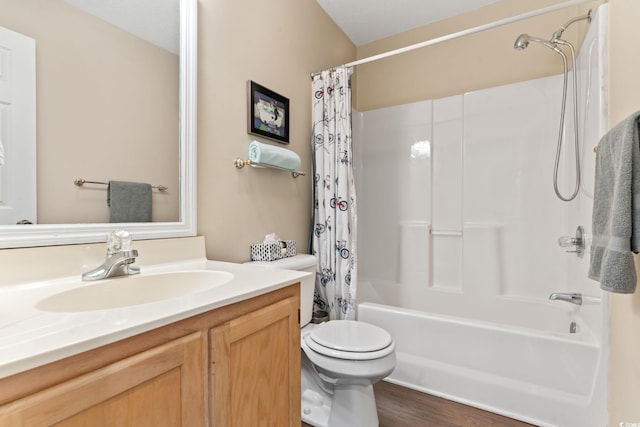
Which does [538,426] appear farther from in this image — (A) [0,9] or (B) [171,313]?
(A) [0,9]

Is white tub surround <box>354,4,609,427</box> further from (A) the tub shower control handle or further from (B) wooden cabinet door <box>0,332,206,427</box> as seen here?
(B) wooden cabinet door <box>0,332,206,427</box>

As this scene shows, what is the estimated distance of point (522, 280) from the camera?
2.07 metres

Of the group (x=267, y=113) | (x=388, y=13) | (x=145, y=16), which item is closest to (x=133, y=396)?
(x=145, y=16)

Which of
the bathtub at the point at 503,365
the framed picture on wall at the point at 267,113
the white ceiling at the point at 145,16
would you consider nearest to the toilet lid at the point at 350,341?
the bathtub at the point at 503,365

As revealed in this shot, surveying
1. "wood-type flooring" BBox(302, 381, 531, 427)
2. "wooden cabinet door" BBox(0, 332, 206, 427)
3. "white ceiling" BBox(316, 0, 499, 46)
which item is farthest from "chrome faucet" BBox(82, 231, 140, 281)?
"white ceiling" BBox(316, 0, 499, 46)

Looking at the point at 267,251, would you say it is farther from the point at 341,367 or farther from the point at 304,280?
the point at 341,367

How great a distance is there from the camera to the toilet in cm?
125

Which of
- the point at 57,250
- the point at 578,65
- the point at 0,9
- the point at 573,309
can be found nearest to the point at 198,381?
the point at 57,250

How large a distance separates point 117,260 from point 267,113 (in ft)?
3.50

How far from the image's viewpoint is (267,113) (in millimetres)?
1656

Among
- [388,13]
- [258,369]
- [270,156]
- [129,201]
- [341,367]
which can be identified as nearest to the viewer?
[258,369]

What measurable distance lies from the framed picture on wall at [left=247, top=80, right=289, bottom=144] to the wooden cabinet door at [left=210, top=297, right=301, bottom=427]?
0.99 metres

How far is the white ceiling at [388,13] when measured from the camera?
2180 millimetres

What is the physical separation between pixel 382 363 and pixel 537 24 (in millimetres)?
2460
